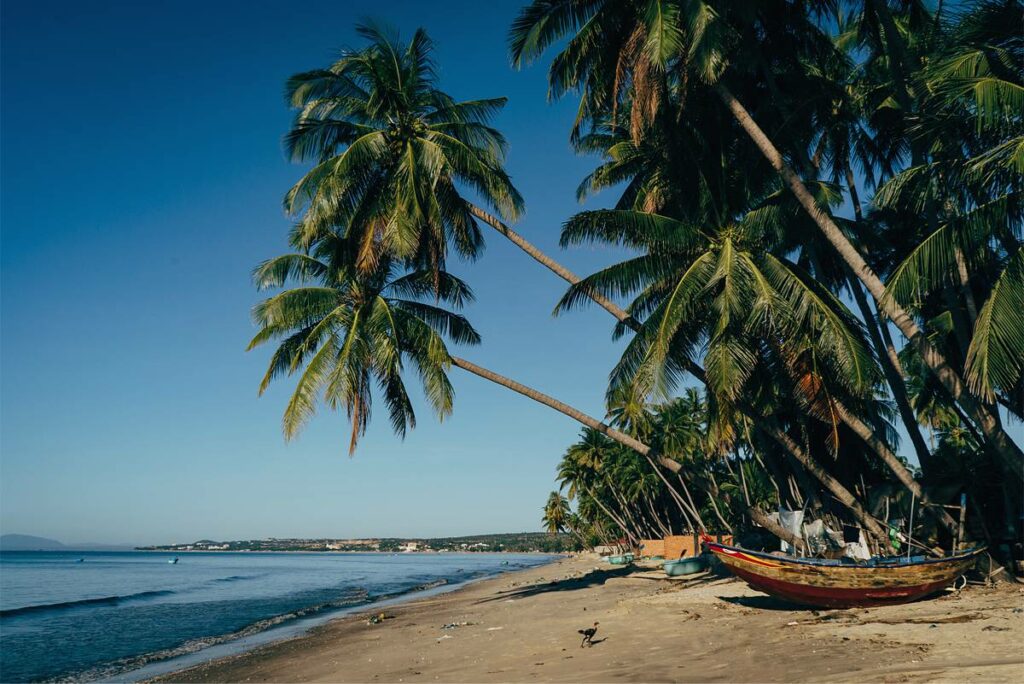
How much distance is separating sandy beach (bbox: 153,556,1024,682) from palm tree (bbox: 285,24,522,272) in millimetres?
8861

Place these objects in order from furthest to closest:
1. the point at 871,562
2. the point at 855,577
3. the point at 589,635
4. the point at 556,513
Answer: the point at 556,513 < the point at 871,562 < the point at 855,577 < the point at 589,635

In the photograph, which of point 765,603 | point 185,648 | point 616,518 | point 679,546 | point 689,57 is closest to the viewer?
point 689,57

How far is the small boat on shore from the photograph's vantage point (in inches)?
1067

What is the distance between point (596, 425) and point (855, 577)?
6.19 m

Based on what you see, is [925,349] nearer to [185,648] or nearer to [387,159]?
[387,159]

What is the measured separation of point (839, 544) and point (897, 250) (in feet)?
29.8

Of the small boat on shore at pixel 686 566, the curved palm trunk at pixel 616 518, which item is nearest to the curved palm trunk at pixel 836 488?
the small boat on shore at pixel 686 566

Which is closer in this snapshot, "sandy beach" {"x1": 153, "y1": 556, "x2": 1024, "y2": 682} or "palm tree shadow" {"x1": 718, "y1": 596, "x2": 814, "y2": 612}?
"sandy beach" {"x1": 153, "y1": 556, "x2": 1024, "y2": 682}

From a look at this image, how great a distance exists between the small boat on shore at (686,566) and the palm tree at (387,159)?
16543 millimetres

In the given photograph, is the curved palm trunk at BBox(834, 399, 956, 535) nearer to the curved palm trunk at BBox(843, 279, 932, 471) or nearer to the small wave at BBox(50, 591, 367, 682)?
the curved palm trunk at BBox(843, 279, 932, 471)

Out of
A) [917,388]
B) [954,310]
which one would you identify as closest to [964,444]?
[917,388]

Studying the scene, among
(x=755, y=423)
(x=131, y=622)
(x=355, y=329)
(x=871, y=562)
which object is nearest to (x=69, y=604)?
(x=131, y=622)

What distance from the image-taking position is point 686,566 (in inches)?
1069

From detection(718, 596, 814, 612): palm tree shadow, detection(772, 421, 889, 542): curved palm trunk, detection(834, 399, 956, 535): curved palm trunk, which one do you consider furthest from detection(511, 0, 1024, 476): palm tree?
detection(718, 596, 814, 612): palm tree shadow
